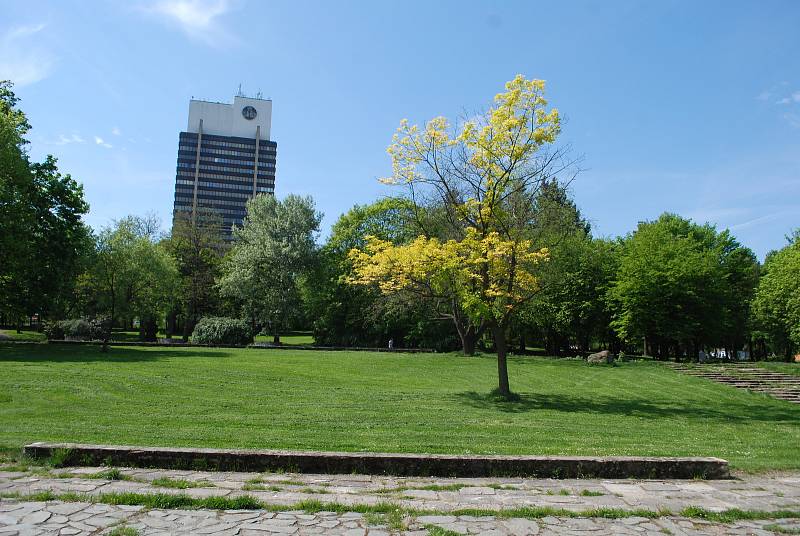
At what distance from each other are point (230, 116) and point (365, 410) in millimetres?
146676

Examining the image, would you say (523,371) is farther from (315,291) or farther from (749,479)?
(315,291)

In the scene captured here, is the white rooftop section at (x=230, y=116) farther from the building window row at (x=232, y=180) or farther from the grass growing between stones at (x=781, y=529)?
the grass growing between stones at (x=781, y=529)

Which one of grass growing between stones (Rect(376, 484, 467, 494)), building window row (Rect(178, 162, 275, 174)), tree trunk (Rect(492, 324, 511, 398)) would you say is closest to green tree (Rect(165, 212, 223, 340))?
tree trunk (Rect(492, 324, 511, 398))

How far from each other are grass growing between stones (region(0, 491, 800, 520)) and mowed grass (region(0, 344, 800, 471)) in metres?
3.38

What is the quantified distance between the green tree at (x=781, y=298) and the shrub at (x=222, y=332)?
128 feet

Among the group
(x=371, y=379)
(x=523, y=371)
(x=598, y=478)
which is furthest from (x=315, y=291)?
(x=598, y=478)

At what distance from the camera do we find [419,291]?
1875 cm

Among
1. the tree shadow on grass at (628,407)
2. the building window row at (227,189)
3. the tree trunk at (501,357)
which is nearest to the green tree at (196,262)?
the tree trunk at (501,357)

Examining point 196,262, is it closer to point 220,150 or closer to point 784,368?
point 784,368

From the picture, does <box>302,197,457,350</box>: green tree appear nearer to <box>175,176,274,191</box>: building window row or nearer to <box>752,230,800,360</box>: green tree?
<box>752,230,800,360</box>: green tree

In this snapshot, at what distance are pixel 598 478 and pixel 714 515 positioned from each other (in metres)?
1.96

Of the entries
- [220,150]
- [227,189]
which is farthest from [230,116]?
[227,189]

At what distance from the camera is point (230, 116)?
146 metres

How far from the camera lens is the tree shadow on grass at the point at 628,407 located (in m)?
16.7
